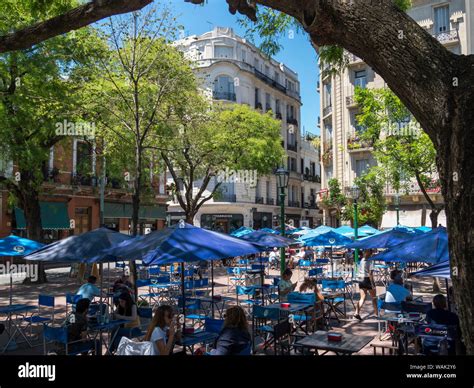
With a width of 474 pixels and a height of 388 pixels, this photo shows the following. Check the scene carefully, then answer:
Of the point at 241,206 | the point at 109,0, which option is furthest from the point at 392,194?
the point at 109,0

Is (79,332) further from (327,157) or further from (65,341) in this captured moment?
(327,157)

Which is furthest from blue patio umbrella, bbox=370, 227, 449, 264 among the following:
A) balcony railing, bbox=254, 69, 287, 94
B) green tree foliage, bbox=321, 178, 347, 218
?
balcony railing, bbox=254, 69, 287, 94

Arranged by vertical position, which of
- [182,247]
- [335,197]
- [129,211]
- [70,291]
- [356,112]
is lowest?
[70,291]

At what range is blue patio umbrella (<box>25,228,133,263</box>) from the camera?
28.1 ft

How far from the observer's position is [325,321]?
391 inches

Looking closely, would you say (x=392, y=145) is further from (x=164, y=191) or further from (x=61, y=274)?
(x=164, y=191)

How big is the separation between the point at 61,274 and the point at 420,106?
21793mm

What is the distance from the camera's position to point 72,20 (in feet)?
17.8

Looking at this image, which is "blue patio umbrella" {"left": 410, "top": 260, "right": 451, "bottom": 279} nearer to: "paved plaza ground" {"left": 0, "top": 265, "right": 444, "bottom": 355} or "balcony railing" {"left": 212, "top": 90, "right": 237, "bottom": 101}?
"paved plaza ground" {"left": 0, "top": 265, "right": 444, "bottom": 355}

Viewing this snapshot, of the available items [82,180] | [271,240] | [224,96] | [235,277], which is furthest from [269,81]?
[271,240]

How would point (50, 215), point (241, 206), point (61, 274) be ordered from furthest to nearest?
point (241, 206) < point (50, 215) < point (61, 274)

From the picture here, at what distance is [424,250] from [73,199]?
2598 cm

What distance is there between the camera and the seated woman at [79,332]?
6.51 m

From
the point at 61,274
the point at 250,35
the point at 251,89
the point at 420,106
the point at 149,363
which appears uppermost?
the point at 251,89
